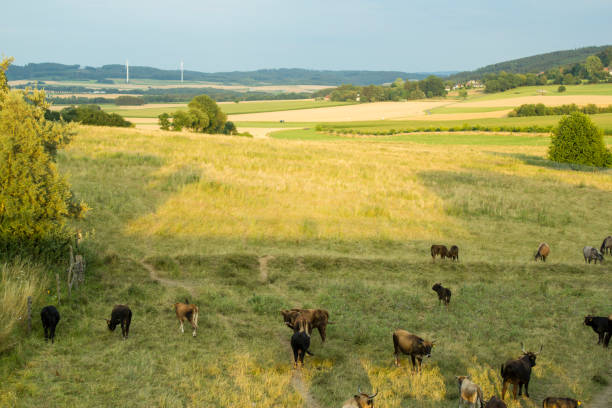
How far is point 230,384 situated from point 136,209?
19.9 meters

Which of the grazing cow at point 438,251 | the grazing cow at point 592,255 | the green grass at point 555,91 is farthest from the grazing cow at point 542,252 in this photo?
the green grass at point 555,91

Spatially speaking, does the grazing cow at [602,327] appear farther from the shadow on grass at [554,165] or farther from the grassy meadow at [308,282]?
the shadow on grass at [554,165]

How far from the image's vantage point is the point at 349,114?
152375 millimetres

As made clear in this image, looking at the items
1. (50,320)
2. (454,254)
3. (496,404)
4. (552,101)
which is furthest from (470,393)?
(552,101)

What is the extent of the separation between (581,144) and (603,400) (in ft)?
185

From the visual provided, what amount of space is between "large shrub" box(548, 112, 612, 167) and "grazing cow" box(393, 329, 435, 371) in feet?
185

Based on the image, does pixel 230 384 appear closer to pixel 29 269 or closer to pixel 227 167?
A: pixel 29 269

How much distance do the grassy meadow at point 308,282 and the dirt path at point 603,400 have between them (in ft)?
0.60

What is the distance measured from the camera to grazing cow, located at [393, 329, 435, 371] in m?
12.5

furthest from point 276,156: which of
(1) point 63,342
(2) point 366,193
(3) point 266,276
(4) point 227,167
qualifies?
(1) point 63,342

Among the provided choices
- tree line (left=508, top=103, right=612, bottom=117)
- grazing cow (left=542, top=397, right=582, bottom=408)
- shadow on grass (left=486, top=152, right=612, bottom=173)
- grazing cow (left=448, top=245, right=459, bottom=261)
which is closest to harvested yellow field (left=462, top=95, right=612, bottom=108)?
tree line (left=508, top=103, right=612, bottom=117)

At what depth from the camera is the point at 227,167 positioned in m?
43.2

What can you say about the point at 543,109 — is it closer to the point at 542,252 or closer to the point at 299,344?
the point at 542,252

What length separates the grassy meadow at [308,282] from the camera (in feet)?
39.1
